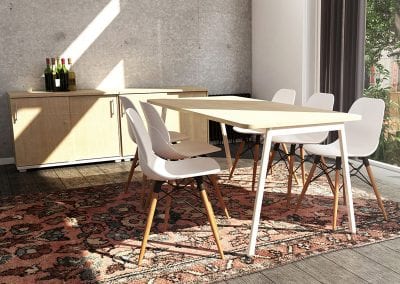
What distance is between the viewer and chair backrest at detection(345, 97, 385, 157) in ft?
9.95

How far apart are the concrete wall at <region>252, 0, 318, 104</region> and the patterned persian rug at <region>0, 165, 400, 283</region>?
71.6 inches

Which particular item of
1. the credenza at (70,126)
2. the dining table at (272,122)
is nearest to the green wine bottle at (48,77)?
the credenza at (70,126)

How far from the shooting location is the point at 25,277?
231 centimetres

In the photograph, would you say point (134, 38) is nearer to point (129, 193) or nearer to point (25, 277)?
point (129, 193)

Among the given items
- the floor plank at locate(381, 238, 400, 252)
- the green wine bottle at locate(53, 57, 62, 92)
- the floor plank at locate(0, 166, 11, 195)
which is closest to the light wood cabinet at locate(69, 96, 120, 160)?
the green wine bottle at locate(53, 57, 62, 92)

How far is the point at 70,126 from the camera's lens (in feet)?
15.4

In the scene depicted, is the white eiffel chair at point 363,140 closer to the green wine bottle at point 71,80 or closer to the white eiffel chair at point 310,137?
the white eiffel chair at point 310,137

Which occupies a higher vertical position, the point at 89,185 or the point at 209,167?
the point at 209,167

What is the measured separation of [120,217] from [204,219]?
0.60 metres

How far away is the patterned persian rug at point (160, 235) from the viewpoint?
93.3 inches

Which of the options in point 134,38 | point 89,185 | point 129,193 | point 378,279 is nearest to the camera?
point 378,279

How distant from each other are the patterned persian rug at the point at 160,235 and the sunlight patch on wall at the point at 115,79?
6.10 ft

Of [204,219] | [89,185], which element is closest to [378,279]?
[204,219]

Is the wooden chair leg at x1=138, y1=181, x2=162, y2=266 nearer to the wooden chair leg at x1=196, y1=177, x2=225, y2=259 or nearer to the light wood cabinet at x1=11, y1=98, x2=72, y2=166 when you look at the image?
the wooden chair leg at x1=196, y1=177, x2=225, y2=259
